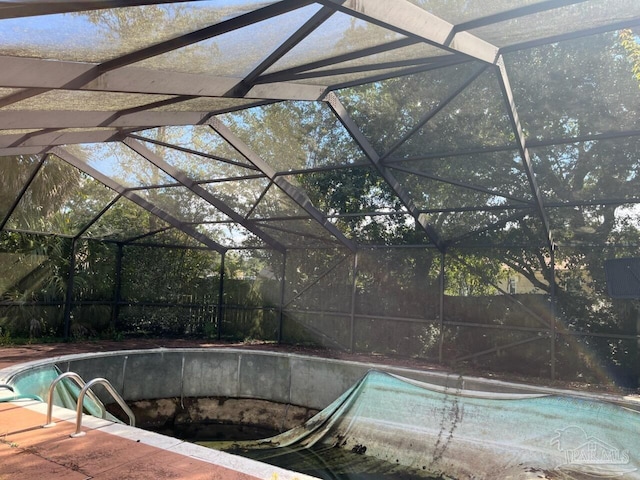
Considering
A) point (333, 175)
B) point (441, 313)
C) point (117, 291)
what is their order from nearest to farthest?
point (441, 313), point (333, 175), point (117, 291)

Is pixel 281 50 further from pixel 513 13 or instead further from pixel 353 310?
pixel 353 310

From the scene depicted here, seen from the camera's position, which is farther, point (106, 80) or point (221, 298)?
point (221, 298)

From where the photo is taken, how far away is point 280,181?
7895 mm

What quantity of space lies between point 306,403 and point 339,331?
8.17ft

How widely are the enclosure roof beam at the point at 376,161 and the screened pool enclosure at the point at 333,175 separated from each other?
40mm

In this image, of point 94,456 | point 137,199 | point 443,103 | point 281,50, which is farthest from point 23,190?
point 443,103

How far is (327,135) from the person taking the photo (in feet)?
24.9

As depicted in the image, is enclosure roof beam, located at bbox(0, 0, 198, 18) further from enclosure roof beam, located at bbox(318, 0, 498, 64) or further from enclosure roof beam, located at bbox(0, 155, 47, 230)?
enclosure roof beam, located at bbox(0, 155, 47, 230)

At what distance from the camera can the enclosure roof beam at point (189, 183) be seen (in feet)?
24.0

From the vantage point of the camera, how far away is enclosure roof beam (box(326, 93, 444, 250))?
5969 millimetres

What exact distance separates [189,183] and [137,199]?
1.86 meters

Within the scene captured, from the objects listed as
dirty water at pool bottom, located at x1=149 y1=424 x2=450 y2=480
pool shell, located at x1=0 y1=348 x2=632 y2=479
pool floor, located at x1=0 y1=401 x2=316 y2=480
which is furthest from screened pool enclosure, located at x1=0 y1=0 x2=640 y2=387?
dirty water at pool bottom, located at x1=149 y1=424 x2=450 y2=480

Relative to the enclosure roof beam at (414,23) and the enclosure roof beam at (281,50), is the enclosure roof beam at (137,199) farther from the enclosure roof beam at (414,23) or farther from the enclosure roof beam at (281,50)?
the enclosure roof beam at (414,23)

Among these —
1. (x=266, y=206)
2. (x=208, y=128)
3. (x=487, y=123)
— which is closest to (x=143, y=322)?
(x=266, y=206)
